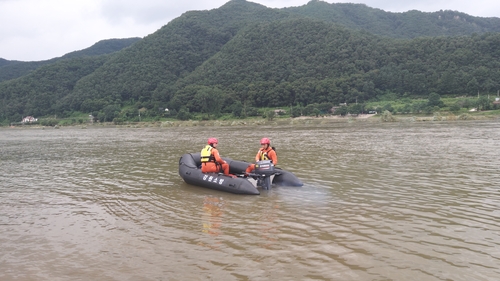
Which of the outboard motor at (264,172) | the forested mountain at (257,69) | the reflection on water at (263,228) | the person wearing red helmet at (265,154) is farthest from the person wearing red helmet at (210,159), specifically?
the forested mountain at (257,69)

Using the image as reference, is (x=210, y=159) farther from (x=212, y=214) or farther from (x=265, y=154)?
(x=212, y=214)

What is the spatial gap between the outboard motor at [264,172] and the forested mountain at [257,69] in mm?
66033

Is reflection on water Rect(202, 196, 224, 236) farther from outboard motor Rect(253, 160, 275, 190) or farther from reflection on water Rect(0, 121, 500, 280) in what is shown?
outboard motor Rect(253, 160, 275, 190)

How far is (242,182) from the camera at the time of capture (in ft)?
31.2

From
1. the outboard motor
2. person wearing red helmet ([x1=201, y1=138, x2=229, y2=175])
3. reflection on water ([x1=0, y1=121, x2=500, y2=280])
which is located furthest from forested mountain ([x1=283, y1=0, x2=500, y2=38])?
reflection on water ([x1=0, y1=121, x2=500, y2=280])

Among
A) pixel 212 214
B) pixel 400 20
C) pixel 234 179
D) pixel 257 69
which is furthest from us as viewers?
pixel 400 20

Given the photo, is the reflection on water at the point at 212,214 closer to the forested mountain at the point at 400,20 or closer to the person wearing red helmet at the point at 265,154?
the person wearing red helmet at the point at 265,154

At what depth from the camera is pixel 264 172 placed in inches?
394

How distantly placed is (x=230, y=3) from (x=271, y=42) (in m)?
65.6

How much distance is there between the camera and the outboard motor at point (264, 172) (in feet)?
32.8

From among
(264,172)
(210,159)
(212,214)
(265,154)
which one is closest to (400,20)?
(265,154)

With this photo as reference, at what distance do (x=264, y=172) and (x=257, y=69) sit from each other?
A: 325 ft

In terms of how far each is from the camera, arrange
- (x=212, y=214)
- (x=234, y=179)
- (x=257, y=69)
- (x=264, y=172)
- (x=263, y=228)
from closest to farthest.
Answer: (x=263, y=228)
(x=212, y=214)
(x=234, y=179)
(x=264, y=172)
(x=257, y=69)

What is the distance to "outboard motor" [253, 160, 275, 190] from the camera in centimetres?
1001
